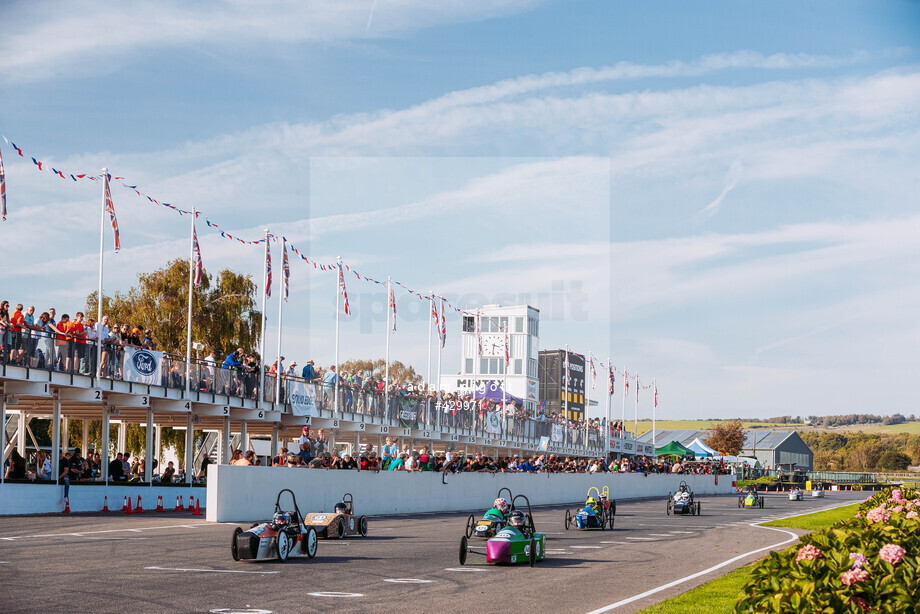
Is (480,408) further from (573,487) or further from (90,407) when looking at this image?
(90,407)

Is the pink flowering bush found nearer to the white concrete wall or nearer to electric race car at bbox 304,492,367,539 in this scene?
electric race car at bbox 304,492,367,539

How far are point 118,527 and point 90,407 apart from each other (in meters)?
12.6

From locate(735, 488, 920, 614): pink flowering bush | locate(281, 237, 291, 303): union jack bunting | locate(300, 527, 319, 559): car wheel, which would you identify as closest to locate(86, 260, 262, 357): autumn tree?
locate(281, 237, 291, 303): union jack bunting

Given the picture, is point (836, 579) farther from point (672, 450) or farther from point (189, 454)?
point (672, 450)

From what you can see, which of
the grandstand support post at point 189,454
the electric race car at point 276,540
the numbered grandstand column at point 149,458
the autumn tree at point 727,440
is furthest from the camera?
the autumn tree at point 727,440

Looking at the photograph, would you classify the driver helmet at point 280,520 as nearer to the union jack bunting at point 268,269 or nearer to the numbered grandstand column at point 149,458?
the numbered grandstand column at point 149,458

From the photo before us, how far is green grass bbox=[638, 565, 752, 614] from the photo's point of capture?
12.7m

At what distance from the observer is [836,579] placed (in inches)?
303

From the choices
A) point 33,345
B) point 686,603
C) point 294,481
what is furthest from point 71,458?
point 686,603

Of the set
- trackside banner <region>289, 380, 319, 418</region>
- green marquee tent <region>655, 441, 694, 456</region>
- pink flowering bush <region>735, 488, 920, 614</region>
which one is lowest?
green marquee tent <region>655, 441, 694, 456</region>

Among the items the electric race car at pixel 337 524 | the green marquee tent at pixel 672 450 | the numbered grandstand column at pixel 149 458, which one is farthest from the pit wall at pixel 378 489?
the green marquee tent at pixel 672 450

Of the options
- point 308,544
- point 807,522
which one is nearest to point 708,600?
point 308,544

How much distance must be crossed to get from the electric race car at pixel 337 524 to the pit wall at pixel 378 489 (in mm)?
3898

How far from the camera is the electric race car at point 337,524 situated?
75.3 ft
